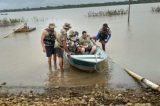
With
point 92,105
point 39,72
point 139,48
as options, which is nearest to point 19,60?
point 39,72

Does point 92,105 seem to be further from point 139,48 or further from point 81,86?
point 139,48

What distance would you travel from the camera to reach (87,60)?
12648 millimetres

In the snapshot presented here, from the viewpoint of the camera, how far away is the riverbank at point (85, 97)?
30.7 feet

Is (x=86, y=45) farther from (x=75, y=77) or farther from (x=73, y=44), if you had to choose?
(x=75, y=77)

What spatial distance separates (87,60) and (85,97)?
9.37ft

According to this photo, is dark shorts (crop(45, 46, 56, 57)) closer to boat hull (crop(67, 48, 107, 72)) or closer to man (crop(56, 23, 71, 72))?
man (crop(56, 23, 71, 72))

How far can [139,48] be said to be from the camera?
19.5 meters

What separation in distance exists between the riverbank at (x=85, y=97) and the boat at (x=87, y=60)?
1528 millimetres

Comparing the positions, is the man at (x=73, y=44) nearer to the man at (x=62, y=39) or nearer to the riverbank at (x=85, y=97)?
the man at (x=62, y=39)

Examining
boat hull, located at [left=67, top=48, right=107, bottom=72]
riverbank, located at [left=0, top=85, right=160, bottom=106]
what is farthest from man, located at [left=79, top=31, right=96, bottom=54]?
riverbank, located at [left=0, top=85, right=160, bottom=106]

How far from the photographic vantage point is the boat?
12.6 meters

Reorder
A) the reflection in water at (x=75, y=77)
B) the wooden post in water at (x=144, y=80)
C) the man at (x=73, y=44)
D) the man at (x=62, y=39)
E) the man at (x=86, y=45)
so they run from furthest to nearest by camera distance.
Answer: the man at (x=73, y=44) < the man at (x=86, y=45) < the man at (x=62, y=39) < the reflection in water at (x=75, y=77) < the wooden post in water at (x=144, y=80)

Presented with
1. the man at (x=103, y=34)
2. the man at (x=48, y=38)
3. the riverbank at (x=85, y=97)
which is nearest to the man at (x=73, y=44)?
the man at (x=48, y=38)

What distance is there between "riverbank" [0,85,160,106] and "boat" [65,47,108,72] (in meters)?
1.53
